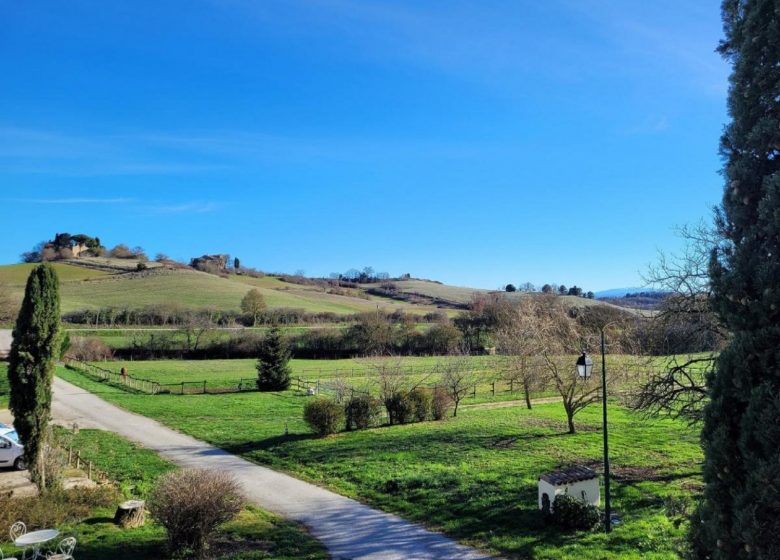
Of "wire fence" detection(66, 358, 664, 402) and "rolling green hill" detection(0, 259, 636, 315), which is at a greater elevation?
"rolling green hill" detection(0, 259, 636, 315)

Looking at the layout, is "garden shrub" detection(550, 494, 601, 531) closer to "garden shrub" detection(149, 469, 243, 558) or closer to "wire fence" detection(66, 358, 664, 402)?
"garden shrub" detection(149, 469, 243, 558)

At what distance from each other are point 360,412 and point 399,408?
7.26 ft

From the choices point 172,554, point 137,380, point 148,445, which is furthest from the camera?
point 137,380

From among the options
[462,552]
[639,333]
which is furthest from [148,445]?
[639,333]

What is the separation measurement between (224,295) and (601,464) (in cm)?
8158

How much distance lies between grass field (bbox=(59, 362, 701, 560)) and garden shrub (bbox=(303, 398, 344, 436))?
50 cm

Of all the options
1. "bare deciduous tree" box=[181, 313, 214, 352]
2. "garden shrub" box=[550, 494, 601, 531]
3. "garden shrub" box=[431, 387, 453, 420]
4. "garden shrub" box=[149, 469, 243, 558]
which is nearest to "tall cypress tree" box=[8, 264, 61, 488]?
"garden shrub" box=[149, 469, 243, 558]

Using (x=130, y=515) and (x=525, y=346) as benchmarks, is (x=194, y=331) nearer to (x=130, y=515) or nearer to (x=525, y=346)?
(x=525, y=346)

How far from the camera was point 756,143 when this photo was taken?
4352 mm

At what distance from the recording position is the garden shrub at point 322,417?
20109mm

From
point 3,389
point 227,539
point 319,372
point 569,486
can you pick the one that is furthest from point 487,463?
point 3,389

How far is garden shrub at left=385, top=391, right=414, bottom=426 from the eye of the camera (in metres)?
23.2

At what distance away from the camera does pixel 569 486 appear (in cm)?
1094

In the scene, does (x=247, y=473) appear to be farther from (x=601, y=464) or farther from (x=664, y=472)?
(x=664, y=472)
